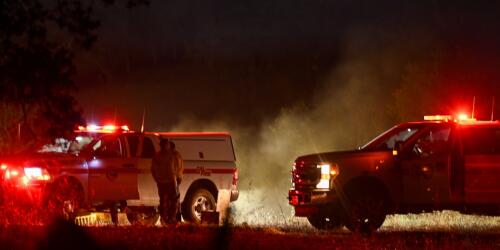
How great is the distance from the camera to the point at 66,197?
19.7 metres

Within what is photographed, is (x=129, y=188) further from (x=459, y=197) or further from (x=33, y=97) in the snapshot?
(x=459, y=197)

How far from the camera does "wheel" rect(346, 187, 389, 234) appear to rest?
17516 millimetres

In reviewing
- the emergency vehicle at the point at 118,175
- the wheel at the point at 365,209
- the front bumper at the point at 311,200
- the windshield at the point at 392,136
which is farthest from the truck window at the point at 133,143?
the wheel at the point at 365,209

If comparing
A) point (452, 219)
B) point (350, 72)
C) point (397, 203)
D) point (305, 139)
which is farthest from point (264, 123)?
point (397, 203)

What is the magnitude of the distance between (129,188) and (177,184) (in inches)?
40.0

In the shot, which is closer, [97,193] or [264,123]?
[97,193]

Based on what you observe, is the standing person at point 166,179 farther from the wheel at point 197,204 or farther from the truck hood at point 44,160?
the wheel at point 197,204

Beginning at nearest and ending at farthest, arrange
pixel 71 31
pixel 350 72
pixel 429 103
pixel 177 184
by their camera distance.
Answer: pixel 71 31
pixel 177 184
pixel 429 103
pixel 350 72

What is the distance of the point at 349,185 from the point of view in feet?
57.6

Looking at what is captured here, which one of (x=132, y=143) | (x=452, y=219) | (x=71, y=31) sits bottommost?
(x=452, y=219)

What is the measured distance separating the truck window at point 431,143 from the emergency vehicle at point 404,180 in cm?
2

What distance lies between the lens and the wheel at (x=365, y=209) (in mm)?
17516

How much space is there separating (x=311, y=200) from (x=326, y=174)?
52cm

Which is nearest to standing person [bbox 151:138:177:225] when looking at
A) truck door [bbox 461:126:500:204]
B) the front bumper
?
the front bumper
